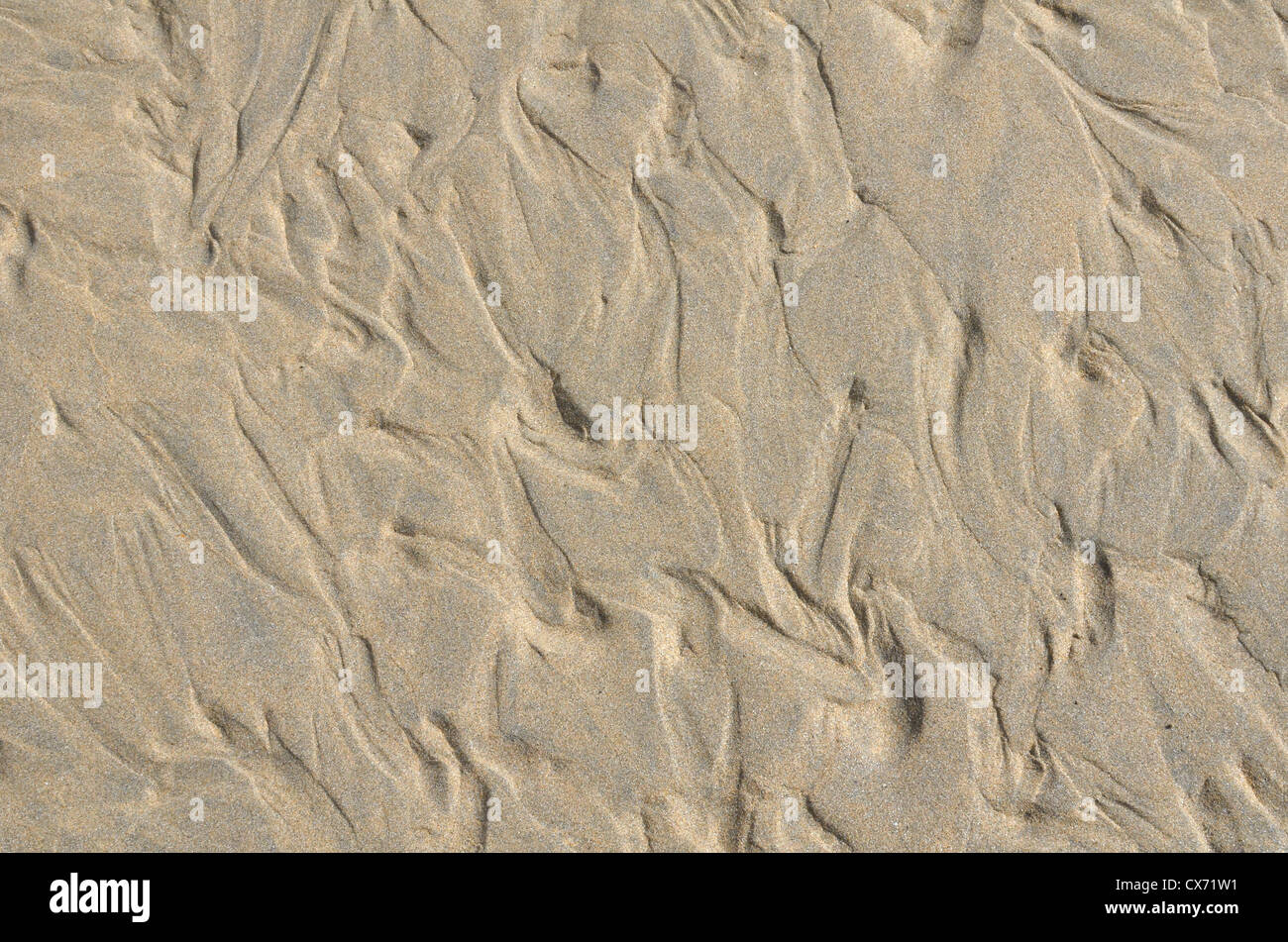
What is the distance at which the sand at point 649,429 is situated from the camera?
2990mm

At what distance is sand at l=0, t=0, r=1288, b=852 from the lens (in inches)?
118

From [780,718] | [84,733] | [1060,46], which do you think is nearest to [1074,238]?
[1060,46]

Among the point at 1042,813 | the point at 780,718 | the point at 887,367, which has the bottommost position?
the point at 1042,813

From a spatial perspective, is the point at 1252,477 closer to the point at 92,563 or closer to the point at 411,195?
the point at 411,195

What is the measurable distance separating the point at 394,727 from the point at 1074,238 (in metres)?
2.48

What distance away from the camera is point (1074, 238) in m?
3.05

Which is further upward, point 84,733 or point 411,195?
point 411,195

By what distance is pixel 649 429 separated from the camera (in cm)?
303

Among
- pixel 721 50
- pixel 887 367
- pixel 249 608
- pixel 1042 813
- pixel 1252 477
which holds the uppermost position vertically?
pixel 721 50

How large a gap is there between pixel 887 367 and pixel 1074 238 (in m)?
0.68

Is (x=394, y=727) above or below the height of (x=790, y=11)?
below

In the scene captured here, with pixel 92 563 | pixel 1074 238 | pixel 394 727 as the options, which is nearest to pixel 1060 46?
pixel 1074 238

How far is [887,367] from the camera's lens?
119 inches

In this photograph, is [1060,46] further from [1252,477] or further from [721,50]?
[1252,477]
